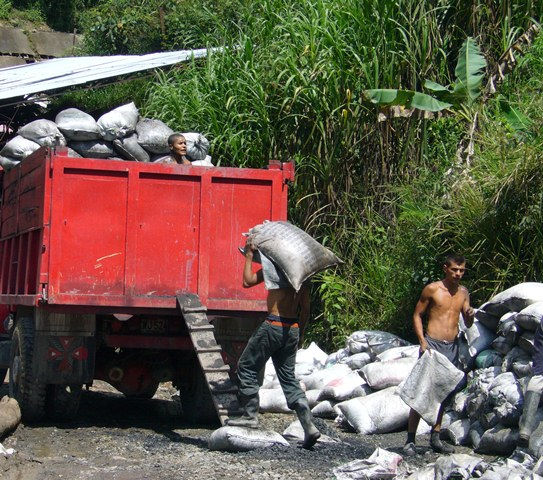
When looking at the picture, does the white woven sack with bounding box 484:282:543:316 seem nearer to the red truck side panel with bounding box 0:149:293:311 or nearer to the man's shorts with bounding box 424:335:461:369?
the man's shorts with bounding box 424:335:461:369

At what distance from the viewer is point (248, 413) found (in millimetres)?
6773

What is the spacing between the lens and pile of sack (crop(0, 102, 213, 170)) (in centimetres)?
845

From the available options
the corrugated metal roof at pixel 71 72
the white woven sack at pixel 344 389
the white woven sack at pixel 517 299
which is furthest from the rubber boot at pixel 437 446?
the corrugated metal roof at pixel 71 72

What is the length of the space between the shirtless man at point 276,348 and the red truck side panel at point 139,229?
1.11m

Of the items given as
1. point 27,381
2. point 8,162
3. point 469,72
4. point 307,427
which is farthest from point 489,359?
point 8,162

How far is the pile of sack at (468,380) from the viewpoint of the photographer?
704 centimetres

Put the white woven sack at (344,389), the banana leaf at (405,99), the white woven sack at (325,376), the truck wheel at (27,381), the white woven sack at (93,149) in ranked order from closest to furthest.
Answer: the truck wheel at (27,381) < the white woven sack at (93,149) < the white woven sack at (344,389) < the white woven sack at (325,376) < the banana leaf at (405,99)

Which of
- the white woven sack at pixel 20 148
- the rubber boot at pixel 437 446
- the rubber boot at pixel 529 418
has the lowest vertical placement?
the rubber boot at pixel 437 446

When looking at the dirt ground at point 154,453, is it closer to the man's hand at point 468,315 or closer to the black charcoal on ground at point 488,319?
the man's hand at point 468,315

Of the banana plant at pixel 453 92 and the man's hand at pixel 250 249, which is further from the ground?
the banana plant at pixel 453 92

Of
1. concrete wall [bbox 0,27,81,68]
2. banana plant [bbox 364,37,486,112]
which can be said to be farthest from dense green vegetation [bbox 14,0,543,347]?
concrete wall [bbox 0,27,81,68]

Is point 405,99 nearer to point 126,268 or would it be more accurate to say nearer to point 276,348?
point 126,268

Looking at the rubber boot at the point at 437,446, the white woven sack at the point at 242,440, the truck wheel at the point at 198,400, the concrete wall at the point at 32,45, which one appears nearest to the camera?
the white woven sack at the point at 242,440

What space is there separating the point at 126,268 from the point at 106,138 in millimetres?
1414
